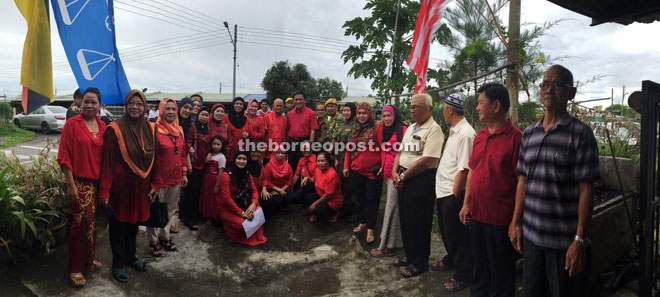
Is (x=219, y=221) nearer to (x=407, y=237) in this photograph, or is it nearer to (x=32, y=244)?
(x=32, y=244)

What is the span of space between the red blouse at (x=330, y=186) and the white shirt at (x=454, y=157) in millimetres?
1902

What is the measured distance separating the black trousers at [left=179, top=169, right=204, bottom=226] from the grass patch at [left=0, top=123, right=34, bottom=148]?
10.1 metres

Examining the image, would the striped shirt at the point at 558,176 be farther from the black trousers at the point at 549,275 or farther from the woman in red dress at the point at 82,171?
the woman in red dress at the point at 82,171

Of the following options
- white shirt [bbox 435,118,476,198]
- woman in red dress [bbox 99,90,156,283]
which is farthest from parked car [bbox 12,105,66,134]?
white shirt [bbox 435,118,476,198]

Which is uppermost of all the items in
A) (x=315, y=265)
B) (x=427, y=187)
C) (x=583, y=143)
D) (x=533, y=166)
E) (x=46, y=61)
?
(x=46, y=61)

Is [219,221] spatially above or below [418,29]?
below

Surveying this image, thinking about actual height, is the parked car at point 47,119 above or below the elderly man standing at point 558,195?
above

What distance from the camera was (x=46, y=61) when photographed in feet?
9.40

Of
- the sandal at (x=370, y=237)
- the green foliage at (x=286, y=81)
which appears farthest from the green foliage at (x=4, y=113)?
the sandal at (x=370, y=237)

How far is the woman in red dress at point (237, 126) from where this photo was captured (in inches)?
212

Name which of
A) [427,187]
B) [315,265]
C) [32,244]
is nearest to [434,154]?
[427,187]

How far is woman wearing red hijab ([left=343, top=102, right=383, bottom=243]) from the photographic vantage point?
179 inches

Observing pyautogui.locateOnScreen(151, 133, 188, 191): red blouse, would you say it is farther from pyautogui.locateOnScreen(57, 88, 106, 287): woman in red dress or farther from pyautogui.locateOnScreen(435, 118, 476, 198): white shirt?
pyautogui.locateOnScreen(435, 118, 476, 198): white shirt

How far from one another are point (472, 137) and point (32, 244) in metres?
3.95
